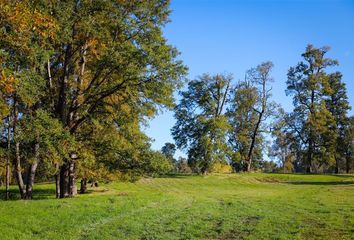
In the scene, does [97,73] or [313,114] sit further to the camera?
[313,114]

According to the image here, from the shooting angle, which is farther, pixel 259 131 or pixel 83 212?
pixel 259 131

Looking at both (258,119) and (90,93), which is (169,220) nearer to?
(90,93)

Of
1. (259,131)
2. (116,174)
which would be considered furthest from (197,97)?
(116,174)

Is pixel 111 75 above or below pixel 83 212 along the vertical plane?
above

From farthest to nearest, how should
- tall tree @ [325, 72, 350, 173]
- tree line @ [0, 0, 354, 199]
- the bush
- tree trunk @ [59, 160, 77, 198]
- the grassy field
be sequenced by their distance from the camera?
tall tree @ [325, 72, 350, 173], the bush, tree trunk @ [59, 160, 77, 198], tree line @ [0, 0, 354, 199], the grassy field

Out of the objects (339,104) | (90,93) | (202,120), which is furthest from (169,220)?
(339,104)

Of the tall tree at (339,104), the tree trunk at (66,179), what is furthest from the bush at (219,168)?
the tree trunk at (66,179)

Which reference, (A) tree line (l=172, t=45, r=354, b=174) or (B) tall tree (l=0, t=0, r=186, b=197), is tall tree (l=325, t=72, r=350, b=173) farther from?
(B) tall tree (l=0, t=0, r=186, b=197)

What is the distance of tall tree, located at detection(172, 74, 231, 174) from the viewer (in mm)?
53094

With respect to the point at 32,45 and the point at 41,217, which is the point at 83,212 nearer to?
the point at 41,217

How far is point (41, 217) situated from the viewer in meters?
14.4

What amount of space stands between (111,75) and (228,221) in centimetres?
1168

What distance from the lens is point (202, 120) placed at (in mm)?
53938

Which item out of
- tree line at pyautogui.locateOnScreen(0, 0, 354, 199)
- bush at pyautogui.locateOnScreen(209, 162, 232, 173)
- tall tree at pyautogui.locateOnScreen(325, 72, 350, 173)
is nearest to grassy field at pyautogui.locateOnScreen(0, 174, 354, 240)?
tree line at pyautogui.locateOnScreen(0, 0, 354, 199)
